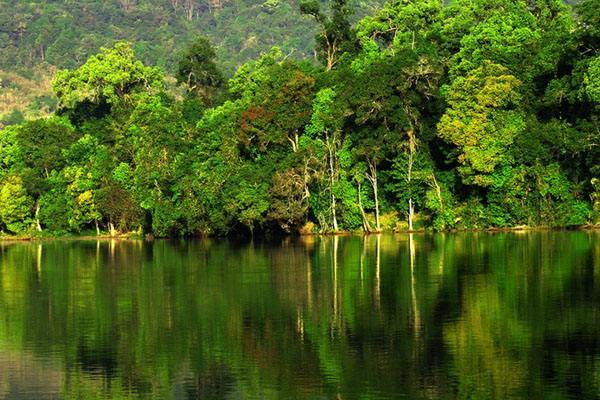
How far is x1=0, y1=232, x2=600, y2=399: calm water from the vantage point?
2762cm

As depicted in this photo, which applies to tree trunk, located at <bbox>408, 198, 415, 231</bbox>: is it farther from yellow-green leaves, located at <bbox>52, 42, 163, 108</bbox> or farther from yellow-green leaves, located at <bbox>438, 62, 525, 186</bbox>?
yellow-green leaves, located at <bbox>52, 42, 163, 108</bbox>

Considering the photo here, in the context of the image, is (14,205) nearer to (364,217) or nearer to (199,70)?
(199,70)

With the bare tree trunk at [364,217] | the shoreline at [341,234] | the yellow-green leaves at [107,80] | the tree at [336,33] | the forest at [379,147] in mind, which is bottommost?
the shoreline at [341,234]

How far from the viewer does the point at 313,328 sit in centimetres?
3578

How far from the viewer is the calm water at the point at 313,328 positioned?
2762cm

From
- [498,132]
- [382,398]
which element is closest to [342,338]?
[382,398]

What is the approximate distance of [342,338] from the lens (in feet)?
110

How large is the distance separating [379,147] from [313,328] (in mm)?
53197

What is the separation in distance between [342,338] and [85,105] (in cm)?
9855

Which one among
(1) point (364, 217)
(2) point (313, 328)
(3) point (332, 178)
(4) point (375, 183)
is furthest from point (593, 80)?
(2) point (313, 328)

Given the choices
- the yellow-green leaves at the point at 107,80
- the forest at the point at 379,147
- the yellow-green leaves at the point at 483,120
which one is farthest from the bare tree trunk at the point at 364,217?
the yellow-green leaves at the point at 107,80

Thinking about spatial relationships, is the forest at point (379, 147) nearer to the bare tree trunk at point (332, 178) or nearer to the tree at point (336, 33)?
Answer: the bare tree trunk at point (332, 178)

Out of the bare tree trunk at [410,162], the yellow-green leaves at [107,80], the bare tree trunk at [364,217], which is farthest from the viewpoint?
the yellow-green leaves at [107,80]

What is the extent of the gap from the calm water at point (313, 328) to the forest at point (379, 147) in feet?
72.0
